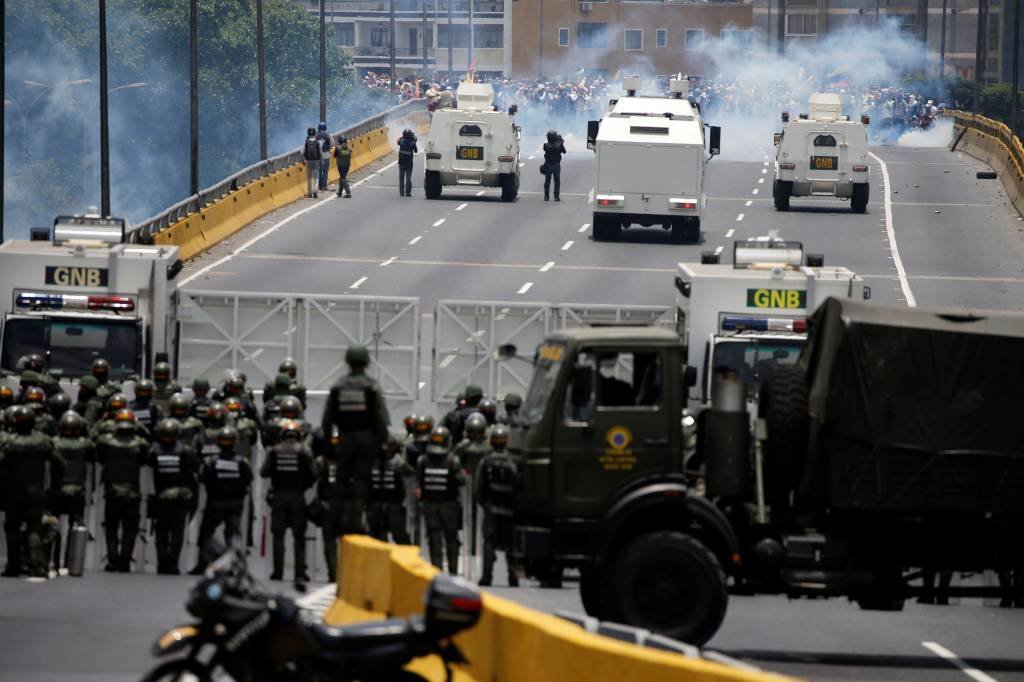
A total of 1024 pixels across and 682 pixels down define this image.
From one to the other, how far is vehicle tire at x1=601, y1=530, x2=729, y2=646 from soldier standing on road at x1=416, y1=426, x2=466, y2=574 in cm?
492

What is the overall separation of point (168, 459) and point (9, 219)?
344 feet

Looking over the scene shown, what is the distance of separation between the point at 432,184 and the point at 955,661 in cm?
4216

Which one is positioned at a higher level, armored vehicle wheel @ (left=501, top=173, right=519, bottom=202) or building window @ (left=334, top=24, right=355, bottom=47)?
building window @ (left=334, top=24, right=355, bottom=47)

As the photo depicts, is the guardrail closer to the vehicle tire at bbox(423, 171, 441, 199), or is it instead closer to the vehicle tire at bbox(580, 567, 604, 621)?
the vehicle tire at bbox(423, 171, 441, 199)

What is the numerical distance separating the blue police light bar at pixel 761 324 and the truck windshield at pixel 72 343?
7322 mm

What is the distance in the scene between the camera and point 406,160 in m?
57.7

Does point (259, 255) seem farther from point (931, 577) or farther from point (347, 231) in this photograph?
point (931, 577)

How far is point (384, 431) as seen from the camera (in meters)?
17.7

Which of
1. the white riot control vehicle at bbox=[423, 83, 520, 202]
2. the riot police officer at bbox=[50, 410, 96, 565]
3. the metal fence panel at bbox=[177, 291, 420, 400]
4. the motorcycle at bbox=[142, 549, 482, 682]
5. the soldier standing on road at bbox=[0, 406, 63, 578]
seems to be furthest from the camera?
the white riot control vehicle at bbox=[423, 83, 520, 202]

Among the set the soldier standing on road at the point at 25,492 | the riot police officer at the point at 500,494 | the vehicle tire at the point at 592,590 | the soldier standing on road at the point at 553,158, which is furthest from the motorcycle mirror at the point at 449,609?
the soldier standing on road at the point at 553,158

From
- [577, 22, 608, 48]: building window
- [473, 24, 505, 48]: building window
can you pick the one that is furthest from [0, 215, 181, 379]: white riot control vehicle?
[473, 24, 505, 48]: building window

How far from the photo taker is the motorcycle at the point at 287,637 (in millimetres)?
11141

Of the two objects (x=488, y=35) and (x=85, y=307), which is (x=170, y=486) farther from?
(x=488, y=35)

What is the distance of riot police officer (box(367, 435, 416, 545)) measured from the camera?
63.2 ft
